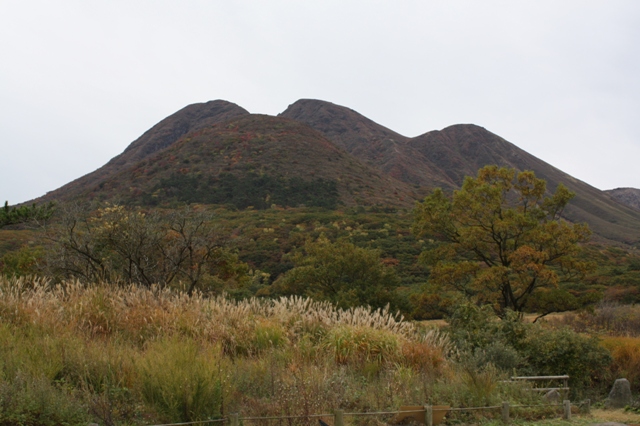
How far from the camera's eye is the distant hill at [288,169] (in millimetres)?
72375

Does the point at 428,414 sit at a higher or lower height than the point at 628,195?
lower

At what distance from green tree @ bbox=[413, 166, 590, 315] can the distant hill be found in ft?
81.4

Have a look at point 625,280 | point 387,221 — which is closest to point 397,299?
→ point 625,280

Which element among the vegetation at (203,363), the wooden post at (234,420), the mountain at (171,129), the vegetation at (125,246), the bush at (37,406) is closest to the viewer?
the bush at (37,406)

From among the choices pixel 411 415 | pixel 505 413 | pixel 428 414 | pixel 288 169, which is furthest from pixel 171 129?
pixel 428 414

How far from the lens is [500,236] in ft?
69.2

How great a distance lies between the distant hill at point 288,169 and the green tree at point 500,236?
24818 mm

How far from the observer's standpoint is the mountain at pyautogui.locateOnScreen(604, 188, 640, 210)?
17469 centimetres

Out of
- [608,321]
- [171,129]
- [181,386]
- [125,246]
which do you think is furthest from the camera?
[171,129]

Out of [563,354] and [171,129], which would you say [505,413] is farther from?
[171,129]

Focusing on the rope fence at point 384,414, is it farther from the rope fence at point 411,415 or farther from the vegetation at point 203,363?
the vegetation at point 203,363

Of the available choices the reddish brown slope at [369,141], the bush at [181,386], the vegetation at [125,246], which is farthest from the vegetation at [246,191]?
the bush at [181,386]

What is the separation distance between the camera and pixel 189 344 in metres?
6.36

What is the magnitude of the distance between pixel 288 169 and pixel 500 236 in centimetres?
6152
